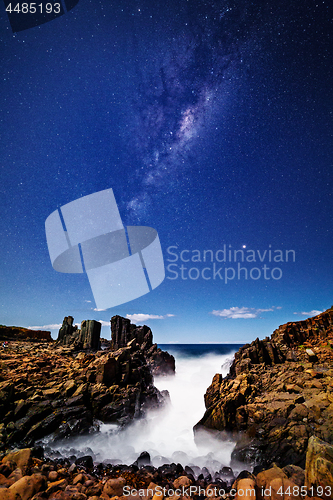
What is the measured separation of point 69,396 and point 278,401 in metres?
13.8

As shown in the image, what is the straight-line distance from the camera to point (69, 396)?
13172 millimetres

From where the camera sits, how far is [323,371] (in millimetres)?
12773

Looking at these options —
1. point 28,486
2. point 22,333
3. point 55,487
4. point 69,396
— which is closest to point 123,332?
point 69,396

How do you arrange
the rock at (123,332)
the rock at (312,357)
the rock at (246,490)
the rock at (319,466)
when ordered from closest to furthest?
the rock at (319,466) → the rock at (246,490) → the rock at (312,357) → the rock at (123,332)

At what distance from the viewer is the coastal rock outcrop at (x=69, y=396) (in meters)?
10.9

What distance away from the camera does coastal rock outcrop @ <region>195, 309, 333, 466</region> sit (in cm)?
869

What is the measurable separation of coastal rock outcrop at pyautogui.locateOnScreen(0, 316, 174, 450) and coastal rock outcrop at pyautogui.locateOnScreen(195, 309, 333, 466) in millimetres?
6314

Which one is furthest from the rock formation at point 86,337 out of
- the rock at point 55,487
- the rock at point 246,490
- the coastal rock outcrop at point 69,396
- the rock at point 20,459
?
the rock at point 246,490

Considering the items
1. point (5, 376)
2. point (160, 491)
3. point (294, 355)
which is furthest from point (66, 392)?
point (294, 355)

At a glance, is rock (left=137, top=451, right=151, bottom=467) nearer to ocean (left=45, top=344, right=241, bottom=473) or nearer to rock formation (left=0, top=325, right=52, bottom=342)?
ocean (left=45, top=344, right=241, bottom=473)

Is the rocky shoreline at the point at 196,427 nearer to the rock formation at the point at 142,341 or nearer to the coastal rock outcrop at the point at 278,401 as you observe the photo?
the coastal rock outcrop at the point at 278,401

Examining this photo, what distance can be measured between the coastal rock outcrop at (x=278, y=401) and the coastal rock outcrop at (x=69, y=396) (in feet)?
20.7

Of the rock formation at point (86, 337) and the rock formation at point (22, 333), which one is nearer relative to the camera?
the rock formation at point (86, 337)

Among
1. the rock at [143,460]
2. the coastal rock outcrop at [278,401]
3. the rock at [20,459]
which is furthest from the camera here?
the rock at [143,460]
